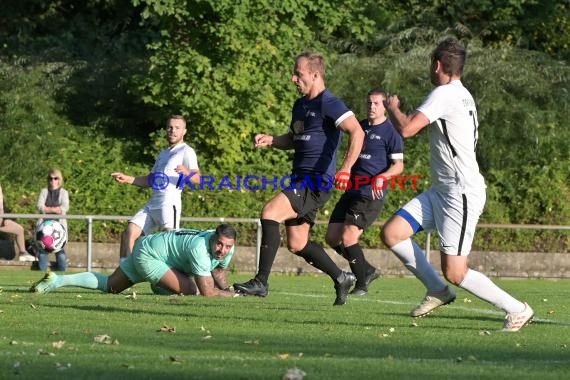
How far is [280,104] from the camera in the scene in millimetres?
25266

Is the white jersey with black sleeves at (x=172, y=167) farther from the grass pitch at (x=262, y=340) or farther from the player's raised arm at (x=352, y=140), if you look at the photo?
the player's raised arm at (x=352, y=140)

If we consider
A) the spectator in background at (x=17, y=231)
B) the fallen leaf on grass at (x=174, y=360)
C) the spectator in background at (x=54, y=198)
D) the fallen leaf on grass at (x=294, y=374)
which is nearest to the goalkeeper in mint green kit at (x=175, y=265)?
the fallen leaf on grass at (x=174, y=360)

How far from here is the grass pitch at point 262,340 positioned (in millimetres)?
6914

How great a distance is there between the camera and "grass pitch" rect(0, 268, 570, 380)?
6.91 meters

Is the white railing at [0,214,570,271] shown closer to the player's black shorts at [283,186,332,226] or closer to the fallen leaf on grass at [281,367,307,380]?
the player's black shorts at [283,186,332,226]

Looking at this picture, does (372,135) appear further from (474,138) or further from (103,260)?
(103,260)

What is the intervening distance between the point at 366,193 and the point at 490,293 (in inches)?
183

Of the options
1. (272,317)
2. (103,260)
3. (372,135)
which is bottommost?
(103,260)

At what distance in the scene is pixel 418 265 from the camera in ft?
33.8

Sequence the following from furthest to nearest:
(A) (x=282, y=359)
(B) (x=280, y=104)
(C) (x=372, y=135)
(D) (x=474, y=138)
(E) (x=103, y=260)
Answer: (B) (x=280, y=104)
(E) (x=103, y=260)
(C) (x=372, y=135)
(D) (x=474, y=138)
(A) (x=282, y=359)

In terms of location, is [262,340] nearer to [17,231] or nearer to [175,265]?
[175,265]

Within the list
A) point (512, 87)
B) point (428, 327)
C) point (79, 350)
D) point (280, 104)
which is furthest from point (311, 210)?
point (512, 87)

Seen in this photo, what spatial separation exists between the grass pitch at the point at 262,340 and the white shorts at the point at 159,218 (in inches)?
89.1

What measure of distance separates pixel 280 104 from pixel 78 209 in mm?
4324
